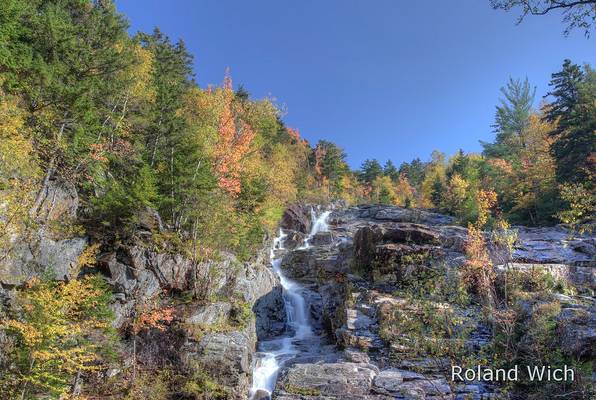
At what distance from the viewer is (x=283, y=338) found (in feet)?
70.7

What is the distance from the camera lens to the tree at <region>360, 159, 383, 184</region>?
6562 cm

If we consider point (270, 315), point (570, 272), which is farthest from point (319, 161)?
point (570, 272)

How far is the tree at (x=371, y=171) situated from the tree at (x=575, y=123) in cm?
3560

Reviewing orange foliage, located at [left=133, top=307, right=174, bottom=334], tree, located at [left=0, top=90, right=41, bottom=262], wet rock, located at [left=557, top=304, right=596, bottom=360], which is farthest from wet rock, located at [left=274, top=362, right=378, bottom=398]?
tree, located at [left=0, top=90, right=41, bottom=262]

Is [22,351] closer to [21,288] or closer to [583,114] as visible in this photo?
[21,288]

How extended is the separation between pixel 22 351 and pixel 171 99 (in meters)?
14.8

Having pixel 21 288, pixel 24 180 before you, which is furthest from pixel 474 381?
pixel 24 180

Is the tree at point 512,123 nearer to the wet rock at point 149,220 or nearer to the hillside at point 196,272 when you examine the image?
the hillside at point 196,272

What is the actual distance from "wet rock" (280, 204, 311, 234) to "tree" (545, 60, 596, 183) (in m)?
24.4

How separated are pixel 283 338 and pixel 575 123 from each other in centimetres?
2922

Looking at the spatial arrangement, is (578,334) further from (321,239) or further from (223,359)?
(321,239)

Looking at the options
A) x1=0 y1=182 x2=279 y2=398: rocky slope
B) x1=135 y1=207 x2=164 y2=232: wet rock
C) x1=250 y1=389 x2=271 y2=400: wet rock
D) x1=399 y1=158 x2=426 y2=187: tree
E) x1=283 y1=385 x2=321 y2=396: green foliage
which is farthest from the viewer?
x1=399 y1=158 x2=426 y2=187: tree

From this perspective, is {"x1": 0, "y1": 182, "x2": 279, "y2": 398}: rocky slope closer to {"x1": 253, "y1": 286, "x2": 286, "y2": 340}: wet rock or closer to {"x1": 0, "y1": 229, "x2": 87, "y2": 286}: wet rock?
{"x1": 0, "y1": 229, "x2": 87, "y2": 286}: wet rock

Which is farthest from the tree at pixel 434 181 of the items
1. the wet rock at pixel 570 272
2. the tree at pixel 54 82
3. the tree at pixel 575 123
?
the tree at pixel 54 82
